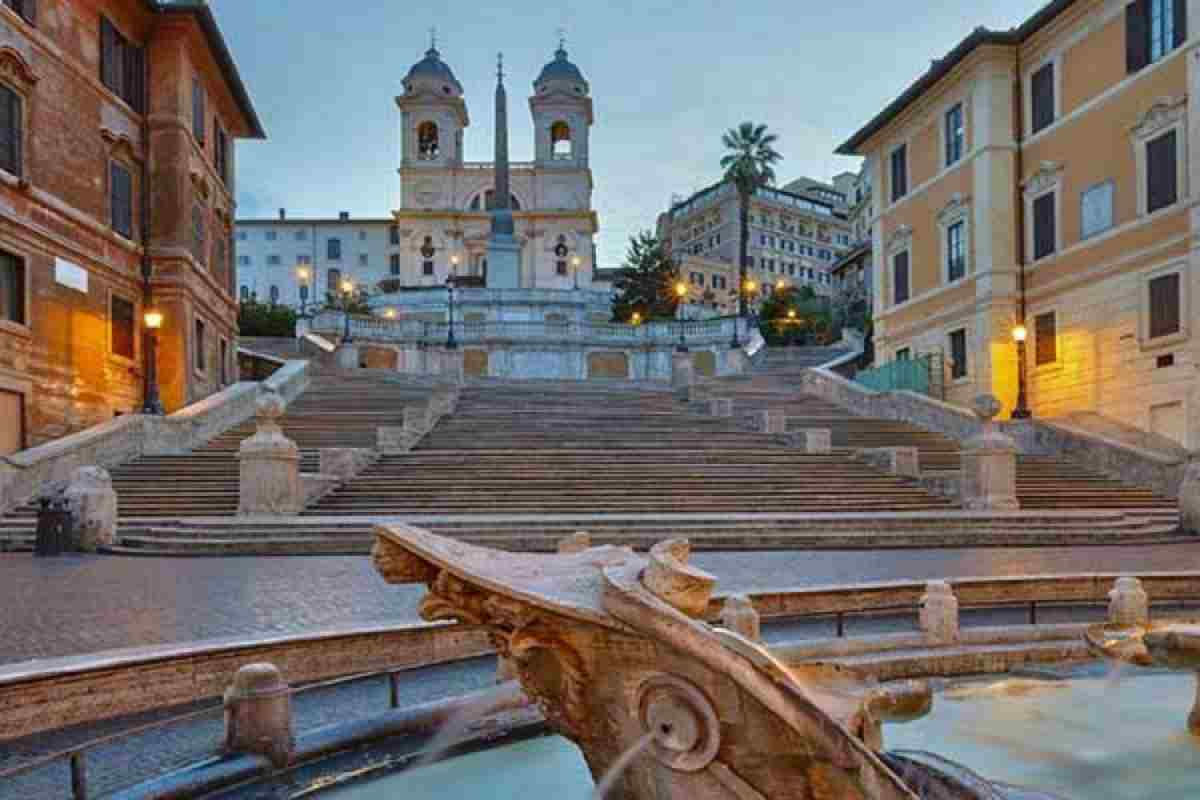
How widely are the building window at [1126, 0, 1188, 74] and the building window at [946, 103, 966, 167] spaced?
261 inches

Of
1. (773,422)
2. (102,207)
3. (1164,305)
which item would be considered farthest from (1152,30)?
(102,207)

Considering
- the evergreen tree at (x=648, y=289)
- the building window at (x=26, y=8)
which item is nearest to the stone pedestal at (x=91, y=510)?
the building window at (x=26, y=8)

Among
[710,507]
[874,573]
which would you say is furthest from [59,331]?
[874,573]

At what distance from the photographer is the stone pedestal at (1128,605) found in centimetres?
851

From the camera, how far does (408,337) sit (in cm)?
4844

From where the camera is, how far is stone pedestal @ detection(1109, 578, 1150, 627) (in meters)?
8.51

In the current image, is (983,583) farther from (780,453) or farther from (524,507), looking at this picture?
(780,453)

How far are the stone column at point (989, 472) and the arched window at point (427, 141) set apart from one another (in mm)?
82231

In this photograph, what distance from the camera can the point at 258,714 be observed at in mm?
5281

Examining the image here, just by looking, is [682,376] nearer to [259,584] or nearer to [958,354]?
[958,354]

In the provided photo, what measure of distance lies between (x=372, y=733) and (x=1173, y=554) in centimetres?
1337

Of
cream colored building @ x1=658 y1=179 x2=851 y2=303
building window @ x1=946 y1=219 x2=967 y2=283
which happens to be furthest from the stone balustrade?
cream colored building @ x1=658 y1=179 x2=851 y2=303

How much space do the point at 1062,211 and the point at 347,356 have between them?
28.0 meters

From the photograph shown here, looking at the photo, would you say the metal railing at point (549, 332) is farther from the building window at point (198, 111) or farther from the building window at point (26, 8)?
the building window at point (26, 8)
